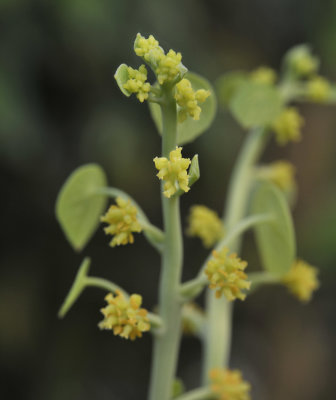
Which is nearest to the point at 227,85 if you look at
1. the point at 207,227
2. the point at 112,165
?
the point at 207,227

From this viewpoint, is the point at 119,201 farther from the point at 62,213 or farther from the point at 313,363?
the point at 313,363

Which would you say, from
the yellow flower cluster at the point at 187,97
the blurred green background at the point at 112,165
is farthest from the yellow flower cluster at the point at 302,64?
the blurred green background at the point at 112,165

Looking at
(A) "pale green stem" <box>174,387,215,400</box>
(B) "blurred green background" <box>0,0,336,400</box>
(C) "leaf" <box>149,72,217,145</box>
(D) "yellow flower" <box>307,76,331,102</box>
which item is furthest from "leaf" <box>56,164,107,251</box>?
(B) "blurred green background" <box>0,0,336,400</box>

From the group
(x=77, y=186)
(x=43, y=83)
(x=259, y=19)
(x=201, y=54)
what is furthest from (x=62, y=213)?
(x=259, y=19)

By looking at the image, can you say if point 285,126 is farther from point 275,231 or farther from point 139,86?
point 139,86

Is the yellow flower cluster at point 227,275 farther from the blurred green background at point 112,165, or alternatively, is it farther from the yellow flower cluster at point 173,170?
the blurred green background at point 112,165

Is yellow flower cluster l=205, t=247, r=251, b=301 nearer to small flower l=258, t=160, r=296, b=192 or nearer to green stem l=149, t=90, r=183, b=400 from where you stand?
green stem l=149, t=90, r=183, b=400
